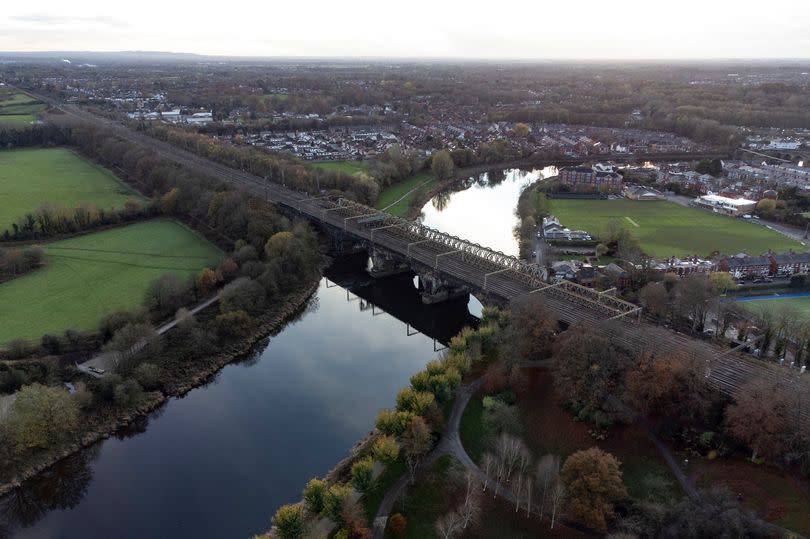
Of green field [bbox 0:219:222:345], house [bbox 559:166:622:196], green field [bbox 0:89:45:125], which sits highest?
green field [bbox 0:89:45:125]

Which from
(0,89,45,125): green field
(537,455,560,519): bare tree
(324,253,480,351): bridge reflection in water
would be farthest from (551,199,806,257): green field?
(0,89,45,125): green field

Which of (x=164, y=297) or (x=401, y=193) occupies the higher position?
(x=401, y=193)

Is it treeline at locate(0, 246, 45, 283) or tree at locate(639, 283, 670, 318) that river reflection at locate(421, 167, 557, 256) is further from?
treeline at locate(0, 246, 45, 283)

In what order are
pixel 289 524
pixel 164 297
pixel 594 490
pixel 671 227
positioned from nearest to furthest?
pixel 289 524
pixel 594 490
pixel 164 297
pixel 671 227

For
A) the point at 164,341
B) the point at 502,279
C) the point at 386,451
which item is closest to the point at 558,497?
the point at 386,451

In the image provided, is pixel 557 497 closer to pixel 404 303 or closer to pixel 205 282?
pixel 404 303

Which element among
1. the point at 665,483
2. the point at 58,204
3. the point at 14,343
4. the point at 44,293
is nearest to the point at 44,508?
the point at 14,343

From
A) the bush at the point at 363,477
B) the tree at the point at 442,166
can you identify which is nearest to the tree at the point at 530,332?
the bush at the point at 363,477
